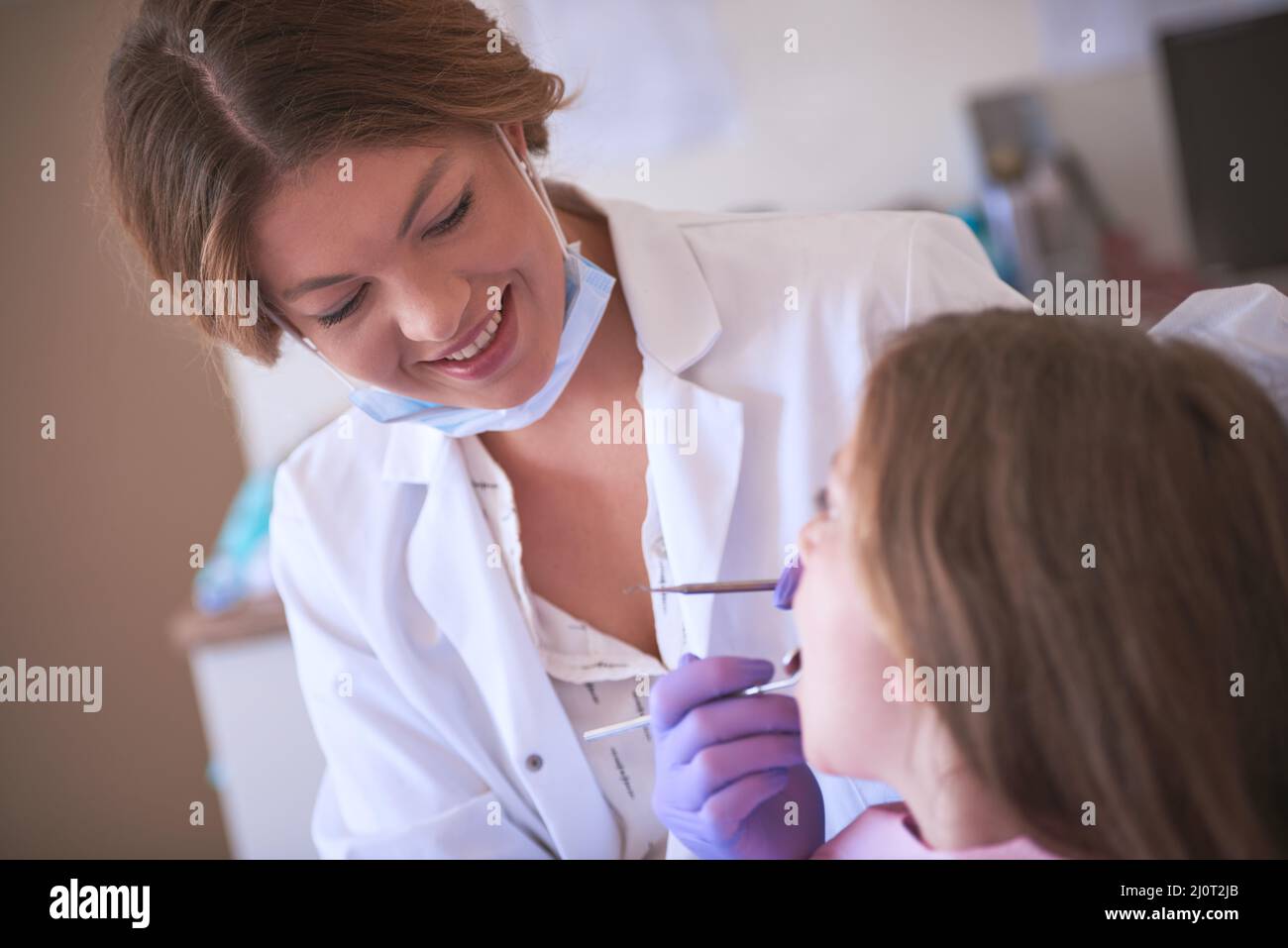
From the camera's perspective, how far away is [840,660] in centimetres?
77

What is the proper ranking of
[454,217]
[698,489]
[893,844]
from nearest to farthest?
1. [893,844]
2. [454,217]
3. [698,489]

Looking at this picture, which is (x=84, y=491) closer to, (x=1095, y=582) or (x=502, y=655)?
(x=502, y=655)

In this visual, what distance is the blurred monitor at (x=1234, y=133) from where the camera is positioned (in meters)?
2.24

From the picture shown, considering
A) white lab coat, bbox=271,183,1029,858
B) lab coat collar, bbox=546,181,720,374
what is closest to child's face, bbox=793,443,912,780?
white lab coat, bbox=271,183,1029,858

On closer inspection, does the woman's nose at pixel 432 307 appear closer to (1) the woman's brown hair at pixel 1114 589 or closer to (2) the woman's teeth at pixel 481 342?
(2) the woman's teeth at pixel 481 342

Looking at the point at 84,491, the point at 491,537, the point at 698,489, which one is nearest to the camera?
the point at 698,489

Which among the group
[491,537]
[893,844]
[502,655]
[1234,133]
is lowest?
[893,844]

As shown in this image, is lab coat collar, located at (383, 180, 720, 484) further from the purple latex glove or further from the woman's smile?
the purple latex glove

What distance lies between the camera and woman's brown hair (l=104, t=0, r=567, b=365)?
0.91m

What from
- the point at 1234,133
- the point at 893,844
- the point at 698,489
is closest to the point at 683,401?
the point at 698,489

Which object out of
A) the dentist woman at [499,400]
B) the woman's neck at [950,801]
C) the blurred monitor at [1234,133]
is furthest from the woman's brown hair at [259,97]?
the blurred monitor at [1234,133]

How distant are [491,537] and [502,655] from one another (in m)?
0.13

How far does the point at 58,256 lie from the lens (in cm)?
142
